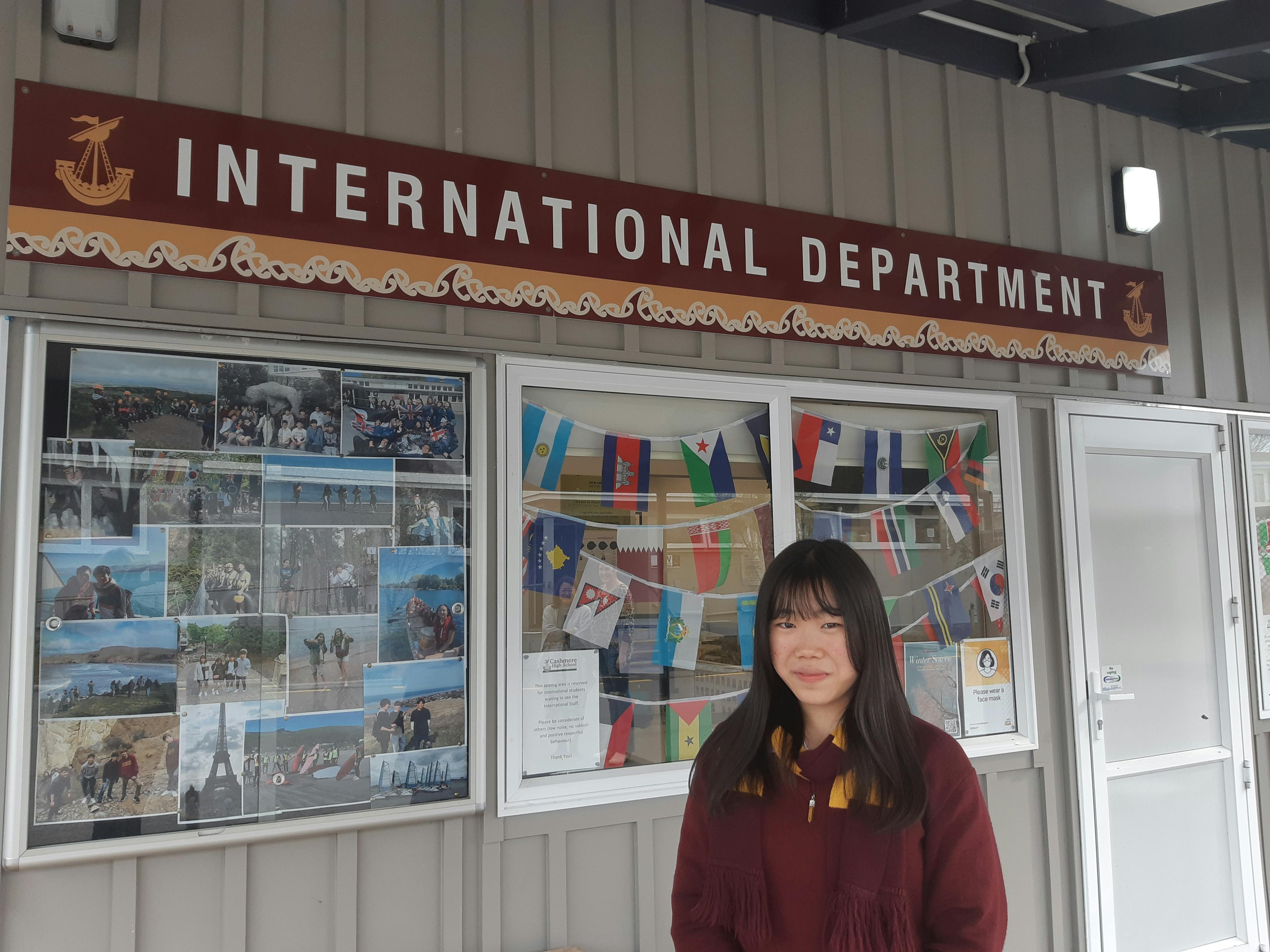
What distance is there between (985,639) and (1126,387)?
1.38 metres

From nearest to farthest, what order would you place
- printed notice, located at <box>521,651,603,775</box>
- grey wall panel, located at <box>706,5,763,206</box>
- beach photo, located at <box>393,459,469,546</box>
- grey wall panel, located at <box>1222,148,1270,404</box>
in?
beach photo, located at <box>393,459,469,546</box>
printed notice, located at <box>521,651,603,775</box>
grey wall panel, located at <box>706,5,763,206</box>
grey wall panel, located at <box>1222,148,1270,404</box>

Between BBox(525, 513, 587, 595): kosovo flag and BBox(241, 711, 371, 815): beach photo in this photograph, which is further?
BBox(525, 513, 587, 595): kosovo flag

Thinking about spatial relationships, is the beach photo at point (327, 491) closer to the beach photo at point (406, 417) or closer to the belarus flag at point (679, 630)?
the beach photo at point (406, 417)

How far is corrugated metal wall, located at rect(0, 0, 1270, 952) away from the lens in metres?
2.24

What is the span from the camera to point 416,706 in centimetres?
249

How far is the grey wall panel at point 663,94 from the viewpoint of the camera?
2.98 metres

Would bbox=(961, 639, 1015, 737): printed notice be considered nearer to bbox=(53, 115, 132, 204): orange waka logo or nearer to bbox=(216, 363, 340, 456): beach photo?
bbox=(216, 363, 340, 456): beach photo

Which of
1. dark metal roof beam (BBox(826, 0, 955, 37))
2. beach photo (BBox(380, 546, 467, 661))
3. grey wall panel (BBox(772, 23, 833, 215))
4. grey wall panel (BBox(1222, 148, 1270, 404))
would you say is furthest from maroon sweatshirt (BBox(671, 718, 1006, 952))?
grey wall panel (BBox(1222, 148, 1270, 404))

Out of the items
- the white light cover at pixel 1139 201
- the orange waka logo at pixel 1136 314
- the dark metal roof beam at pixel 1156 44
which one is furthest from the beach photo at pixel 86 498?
the white light cover at pixel 1139 201

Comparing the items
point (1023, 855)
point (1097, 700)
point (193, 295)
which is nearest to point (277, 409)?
point (193, 295)

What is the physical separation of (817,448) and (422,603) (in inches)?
60.0

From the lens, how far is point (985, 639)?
3.45 meters

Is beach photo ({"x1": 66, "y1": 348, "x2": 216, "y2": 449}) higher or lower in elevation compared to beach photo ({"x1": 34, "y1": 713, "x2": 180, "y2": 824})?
higher

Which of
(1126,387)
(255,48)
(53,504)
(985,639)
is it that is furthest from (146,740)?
(1126,387)
